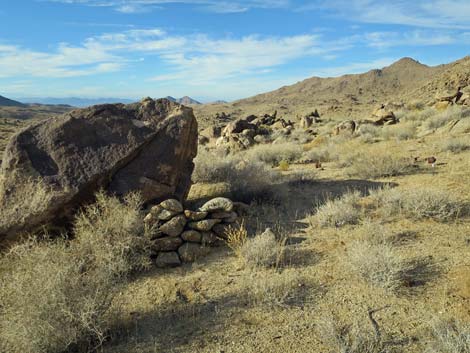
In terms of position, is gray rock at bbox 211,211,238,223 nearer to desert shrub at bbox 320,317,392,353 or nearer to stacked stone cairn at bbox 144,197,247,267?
stacked stone cairn at bbox 144,197,247,267

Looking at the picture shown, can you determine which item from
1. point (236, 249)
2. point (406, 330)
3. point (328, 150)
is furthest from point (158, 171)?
point (328, 150)

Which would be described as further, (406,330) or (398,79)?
(398,79)

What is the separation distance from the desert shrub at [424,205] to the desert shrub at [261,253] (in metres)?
2.16

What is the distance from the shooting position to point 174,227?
189 inches

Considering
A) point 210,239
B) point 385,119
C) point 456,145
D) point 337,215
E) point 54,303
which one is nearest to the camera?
point 54,303

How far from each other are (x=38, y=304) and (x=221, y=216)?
2678 mm

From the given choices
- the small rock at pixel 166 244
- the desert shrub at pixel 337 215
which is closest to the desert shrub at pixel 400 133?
the desert shrub at pixel 337 215

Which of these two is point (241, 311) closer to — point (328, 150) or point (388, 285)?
point (388, 285)

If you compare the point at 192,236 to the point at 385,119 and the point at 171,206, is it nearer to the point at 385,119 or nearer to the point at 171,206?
the point at 171,206

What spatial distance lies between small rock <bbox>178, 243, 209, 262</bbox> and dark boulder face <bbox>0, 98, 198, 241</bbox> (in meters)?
1.28

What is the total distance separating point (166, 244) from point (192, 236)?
1.20ft

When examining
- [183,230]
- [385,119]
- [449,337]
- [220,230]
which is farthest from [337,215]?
[385,119]

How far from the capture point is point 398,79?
7994 centimetres

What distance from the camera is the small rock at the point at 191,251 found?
474 cm
